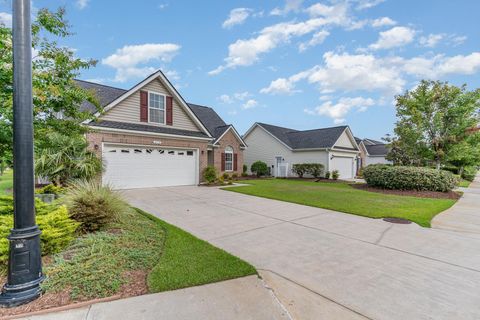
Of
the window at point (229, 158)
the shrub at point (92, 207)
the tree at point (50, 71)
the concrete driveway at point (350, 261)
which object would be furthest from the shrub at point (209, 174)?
the tree at point (50, 71)

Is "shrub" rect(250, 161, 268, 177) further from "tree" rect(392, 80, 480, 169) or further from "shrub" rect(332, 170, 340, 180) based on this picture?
"tree" rect(392, 80, 480, 169)

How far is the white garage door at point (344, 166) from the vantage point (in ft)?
74.3

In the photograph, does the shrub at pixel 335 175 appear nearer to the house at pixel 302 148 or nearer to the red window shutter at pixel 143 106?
the house at pixel 302 148

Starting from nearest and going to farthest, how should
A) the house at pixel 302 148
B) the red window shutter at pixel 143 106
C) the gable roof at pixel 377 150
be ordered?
the red window shutter at pixel 143 106 < the house at pixel 302 148 < the gable roof at pixel 377 150

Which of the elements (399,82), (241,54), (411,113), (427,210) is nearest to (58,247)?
(427,210)

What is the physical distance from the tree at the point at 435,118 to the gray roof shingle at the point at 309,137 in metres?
6.73

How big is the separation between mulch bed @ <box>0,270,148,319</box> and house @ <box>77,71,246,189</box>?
9304 mm

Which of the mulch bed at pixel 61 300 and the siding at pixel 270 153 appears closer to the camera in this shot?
the mulch bed at pixel 61 300

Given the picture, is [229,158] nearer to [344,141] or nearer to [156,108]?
[156,108]

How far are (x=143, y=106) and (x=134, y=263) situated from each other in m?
11.2

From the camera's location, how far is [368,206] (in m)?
8.87

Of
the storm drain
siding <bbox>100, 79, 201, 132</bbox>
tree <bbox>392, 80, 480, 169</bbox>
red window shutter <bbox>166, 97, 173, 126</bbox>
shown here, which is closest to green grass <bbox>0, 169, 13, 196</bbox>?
siding <bbox>100, 79, 201, 132</bbox>

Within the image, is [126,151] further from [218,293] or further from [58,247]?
[218,293]

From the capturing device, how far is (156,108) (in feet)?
45.0
